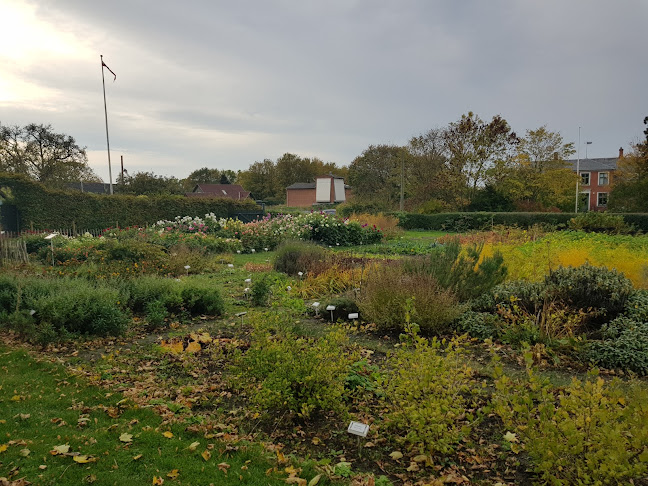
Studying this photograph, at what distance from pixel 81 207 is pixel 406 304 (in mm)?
18586

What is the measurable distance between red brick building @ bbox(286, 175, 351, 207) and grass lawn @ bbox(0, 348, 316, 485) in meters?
48.6

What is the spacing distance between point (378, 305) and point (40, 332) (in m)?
4.33

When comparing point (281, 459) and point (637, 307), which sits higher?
point (637, 307)

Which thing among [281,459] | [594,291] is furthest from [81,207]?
[594,291]

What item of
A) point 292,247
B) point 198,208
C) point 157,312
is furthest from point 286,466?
point 198,208

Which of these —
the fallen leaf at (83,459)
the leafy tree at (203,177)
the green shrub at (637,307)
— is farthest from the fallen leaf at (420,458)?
the leafy tree at (203,177)

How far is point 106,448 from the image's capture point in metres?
3.08

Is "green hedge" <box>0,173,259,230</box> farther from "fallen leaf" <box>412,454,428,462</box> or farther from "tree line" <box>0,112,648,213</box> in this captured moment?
"fallen leaf" <box>412,454,428,462</box>

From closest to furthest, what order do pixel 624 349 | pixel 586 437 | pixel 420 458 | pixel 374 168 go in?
pixel 586 437 → pixel 420 458 → pixel 624 349 → pixel 374 168

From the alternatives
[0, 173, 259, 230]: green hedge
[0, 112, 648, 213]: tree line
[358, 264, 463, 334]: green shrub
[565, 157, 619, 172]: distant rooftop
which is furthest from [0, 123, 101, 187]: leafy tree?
[565, 157, 619, 172]: distant rooftop

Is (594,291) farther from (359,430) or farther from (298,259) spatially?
(298,259)

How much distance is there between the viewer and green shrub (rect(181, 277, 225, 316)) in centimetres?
690

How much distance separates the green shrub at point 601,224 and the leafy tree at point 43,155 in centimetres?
3654

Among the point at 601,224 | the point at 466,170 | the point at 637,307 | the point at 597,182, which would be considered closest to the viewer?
the point at 637,307
